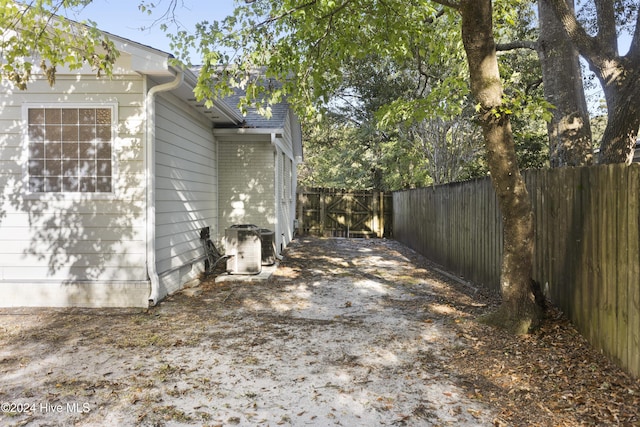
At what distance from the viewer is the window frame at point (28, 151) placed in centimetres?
598

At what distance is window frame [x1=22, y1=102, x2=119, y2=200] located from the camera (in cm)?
598

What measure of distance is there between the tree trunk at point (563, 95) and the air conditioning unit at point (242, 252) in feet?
17.1

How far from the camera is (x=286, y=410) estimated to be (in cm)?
306

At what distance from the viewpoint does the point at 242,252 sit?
311 inches

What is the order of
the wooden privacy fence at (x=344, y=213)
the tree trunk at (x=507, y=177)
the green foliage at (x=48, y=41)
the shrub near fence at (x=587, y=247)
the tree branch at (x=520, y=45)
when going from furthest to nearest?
the wooden privacy fence at (x=344, y=213), the tree branch at (x=520, y=45), the green foliage at (x=48, y=41), the tree trunk at (x=507, y=177), the shrub near fence at (x=587, y=247)

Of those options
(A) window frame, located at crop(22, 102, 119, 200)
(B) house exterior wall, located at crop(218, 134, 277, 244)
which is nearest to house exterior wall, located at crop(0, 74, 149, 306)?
(A) window frame, located at crop(22, 102, 119, 200)

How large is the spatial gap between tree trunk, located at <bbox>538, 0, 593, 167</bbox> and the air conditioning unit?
5.20 m

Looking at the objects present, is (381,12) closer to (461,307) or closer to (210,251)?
(461,307)

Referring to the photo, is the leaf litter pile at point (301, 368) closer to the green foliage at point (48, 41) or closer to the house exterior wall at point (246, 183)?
the green foliage at point (48, 41)

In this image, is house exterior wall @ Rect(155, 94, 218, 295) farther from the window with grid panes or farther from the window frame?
the window with grid panes

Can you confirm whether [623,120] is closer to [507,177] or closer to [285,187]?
[507,177]

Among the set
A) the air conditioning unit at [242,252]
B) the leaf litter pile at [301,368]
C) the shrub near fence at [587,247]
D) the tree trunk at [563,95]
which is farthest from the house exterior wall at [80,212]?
the tree trunk at [563,95]

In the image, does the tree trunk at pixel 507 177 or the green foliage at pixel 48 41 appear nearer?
the tree trunk at pixel 507 177

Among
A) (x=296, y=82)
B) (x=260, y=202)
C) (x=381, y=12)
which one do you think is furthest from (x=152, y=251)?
(x=381, y=12)
